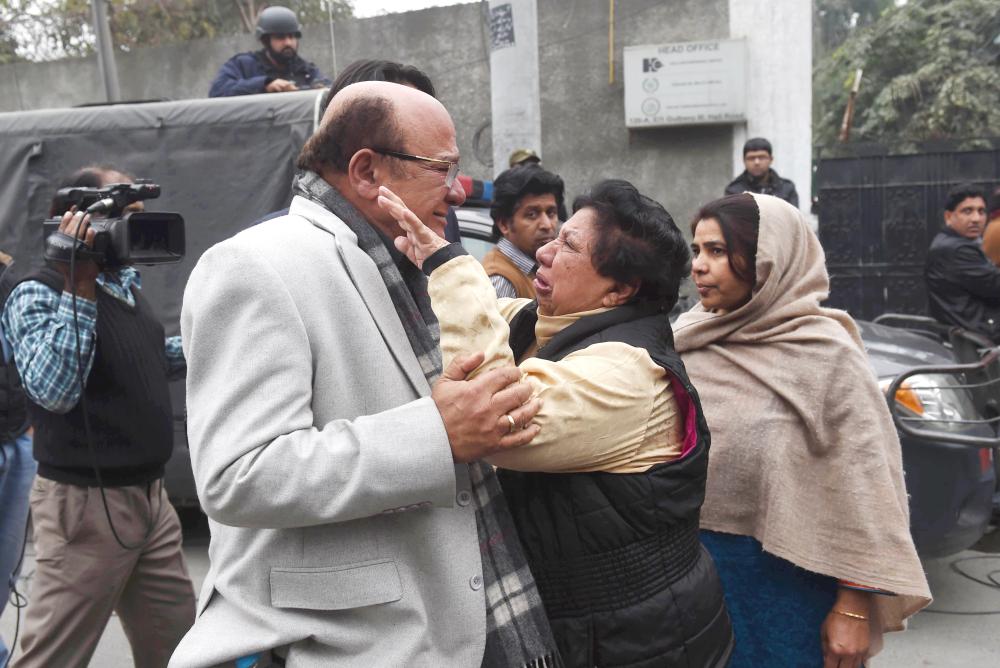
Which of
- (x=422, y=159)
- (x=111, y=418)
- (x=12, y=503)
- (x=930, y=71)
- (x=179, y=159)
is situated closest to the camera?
(x=422, y=159)

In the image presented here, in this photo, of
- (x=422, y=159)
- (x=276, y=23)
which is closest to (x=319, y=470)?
(x=422, y=159)

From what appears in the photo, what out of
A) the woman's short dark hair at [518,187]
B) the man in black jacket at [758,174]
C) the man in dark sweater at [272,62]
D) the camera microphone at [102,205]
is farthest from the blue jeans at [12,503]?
the man in black jacket at [758,174]

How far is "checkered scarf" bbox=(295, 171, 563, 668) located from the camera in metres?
1.64

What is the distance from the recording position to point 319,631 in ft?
4.94

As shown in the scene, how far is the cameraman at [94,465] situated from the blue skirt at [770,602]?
5.70ft

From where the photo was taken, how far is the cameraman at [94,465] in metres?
2.84

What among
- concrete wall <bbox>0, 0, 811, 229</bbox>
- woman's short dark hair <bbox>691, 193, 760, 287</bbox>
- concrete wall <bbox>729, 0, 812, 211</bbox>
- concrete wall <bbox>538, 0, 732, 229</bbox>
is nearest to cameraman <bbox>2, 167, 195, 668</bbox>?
woman's short dark hair <bbox>691, 193, 760, 287</bbox>

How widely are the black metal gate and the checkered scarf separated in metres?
8.21

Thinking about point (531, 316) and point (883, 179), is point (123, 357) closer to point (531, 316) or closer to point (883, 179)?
point (531, 316)

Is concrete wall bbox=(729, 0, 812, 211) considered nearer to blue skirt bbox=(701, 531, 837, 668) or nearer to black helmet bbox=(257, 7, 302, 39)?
black helmet bbox=(257, 7, 302, 39)

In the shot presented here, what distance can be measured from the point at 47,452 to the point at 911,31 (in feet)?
64.4

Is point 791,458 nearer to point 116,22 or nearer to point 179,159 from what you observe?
point 179,159

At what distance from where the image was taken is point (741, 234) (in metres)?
2.48

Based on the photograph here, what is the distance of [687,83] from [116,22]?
9.75 m
